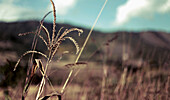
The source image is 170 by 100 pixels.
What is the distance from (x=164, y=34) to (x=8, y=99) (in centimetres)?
1106

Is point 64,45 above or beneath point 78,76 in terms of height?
above

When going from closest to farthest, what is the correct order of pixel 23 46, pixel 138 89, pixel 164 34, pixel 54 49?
pixel 54 49
pixel 138 89
pixel 23 46
pixel 164 34

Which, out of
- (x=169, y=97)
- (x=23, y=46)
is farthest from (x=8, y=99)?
(x=23, y=46)

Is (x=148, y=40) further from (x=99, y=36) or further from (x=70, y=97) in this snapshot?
(x=70, y=97)

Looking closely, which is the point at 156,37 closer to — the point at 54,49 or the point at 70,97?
the point at 70,97

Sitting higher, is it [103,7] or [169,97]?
[103,7]

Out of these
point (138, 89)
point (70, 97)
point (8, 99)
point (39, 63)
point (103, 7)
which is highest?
point (103, 7)

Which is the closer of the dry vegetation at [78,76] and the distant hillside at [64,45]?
the dry vegetation at [78,76]

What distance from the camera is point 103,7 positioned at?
2.26 ft

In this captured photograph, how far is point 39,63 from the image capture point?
579 millimetres

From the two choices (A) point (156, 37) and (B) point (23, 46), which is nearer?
(B) point (23, 46)

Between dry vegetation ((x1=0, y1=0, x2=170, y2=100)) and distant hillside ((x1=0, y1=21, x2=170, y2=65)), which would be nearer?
dry vegetation ((x1=0, y1=0, x2=170, y2=100))

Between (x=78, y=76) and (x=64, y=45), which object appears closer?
(x=78, y=76)

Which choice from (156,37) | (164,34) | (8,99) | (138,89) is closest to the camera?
(8,99)
